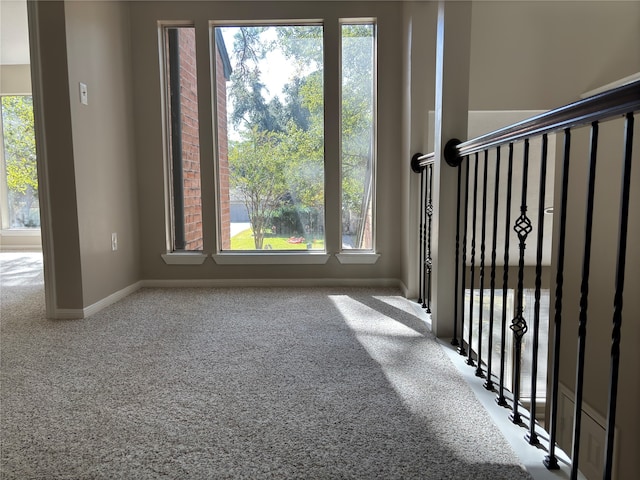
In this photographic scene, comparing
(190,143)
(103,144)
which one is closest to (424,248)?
(190,143)

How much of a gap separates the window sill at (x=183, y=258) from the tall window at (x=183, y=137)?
82mm

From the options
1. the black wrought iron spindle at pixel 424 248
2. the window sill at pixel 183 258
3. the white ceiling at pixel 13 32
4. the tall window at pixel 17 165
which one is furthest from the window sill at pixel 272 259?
the tall window at pixel 17 165

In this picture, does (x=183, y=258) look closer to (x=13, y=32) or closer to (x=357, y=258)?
(x=357, y=258)

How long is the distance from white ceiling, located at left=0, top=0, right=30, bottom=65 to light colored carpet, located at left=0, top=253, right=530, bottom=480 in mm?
3069

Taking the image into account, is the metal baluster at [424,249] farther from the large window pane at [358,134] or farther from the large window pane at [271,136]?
the large window pane at [271,136]

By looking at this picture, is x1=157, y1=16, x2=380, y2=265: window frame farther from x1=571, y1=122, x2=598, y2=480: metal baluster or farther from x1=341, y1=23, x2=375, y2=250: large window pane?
x1=571, y1=122, x2=598, y2=480: metal baluster

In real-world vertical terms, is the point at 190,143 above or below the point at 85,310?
above

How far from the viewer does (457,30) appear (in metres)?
1.87

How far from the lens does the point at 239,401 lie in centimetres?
137

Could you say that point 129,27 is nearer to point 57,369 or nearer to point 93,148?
point 93,148

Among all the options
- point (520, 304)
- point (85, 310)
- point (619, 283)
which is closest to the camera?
point (619, 283)

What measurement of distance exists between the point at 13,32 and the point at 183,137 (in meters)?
2.88

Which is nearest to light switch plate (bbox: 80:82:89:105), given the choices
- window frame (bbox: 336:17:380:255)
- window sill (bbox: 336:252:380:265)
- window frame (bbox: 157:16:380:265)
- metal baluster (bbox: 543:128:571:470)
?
window frame (bbox: 157:16:380:265)

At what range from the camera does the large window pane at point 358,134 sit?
9.82 feet
